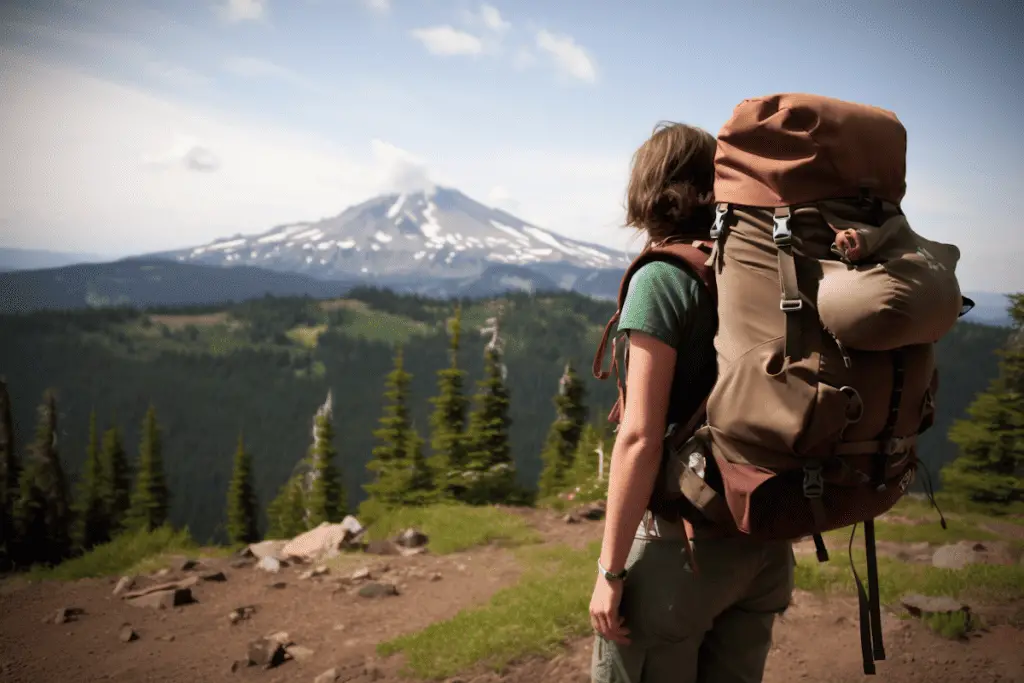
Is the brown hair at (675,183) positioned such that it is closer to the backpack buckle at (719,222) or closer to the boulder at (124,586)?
the backpack buckle at (719,222)

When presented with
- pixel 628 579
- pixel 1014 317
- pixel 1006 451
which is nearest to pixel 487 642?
pixel 628 579

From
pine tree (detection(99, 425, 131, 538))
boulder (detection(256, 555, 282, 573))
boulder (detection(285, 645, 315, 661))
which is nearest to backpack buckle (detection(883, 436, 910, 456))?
boulder (detection(285, 645, 315, 661))

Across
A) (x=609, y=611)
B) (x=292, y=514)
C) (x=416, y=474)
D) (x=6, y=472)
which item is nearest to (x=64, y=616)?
(x=609, y=611)

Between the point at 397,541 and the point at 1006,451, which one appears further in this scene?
the point at 1006,451

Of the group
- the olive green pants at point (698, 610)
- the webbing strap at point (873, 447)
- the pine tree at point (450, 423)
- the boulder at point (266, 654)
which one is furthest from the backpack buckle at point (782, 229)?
the pine tree at point (450, 423)

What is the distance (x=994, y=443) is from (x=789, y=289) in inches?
825

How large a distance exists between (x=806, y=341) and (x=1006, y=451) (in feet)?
69.3

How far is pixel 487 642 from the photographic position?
5.88 metres

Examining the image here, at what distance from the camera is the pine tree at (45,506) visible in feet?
93.6

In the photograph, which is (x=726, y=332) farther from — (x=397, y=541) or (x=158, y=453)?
(x=158, y=453)

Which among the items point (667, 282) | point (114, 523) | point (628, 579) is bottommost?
point (114, 523)

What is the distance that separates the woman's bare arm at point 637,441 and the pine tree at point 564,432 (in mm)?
29613

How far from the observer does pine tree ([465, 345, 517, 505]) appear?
19266 millimetres

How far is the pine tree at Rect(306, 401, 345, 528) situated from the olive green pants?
3281 centimetres
